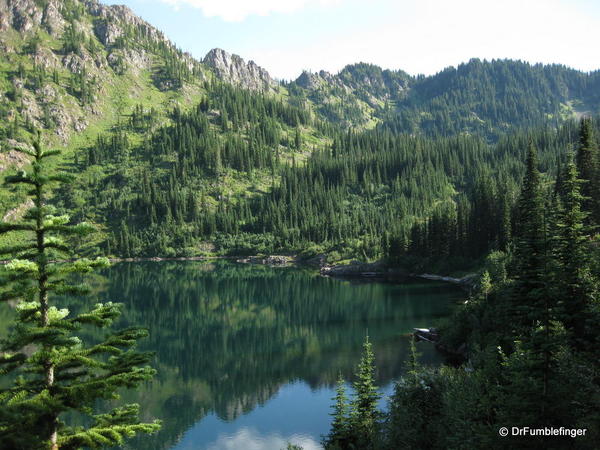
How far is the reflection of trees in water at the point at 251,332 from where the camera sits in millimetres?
59094

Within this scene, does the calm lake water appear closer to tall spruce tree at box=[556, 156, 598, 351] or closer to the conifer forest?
the conifer forest

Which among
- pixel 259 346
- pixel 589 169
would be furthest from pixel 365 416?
pixel 589 169

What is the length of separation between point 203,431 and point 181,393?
11.4 metres

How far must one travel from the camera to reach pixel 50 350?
13047 millimetres

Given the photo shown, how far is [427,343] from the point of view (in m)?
68.2

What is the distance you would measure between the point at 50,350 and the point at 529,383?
21.7 metres

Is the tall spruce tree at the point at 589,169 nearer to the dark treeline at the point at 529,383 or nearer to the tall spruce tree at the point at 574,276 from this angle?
the dark treeline at the point at 529,383

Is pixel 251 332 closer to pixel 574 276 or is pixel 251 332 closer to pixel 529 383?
pixel 574 276

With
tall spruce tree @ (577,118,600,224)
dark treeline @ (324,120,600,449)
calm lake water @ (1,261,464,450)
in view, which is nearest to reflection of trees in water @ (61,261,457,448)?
calm lake water @ (1,261,464,450)

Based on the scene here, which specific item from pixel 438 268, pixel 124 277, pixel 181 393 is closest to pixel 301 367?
pixel 181 393

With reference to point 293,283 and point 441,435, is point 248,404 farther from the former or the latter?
point 293,283

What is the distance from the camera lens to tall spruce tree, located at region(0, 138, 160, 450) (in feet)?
40.8

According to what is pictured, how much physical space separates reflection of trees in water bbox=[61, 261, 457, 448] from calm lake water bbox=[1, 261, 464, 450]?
0.20 metres

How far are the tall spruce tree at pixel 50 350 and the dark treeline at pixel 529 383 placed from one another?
701 inches
